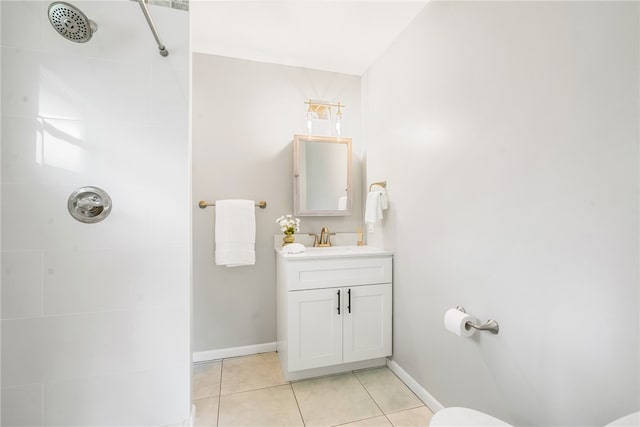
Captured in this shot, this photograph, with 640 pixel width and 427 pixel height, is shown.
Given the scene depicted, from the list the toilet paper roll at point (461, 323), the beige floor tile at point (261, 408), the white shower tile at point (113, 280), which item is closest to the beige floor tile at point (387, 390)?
the beige floor tile at point (261, 408)

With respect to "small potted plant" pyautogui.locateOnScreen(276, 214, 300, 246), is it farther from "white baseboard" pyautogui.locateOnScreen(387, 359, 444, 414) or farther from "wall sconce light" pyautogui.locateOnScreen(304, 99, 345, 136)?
"white baseboard" pyautogui.locateOnScreen(387, 359, 444, 414)

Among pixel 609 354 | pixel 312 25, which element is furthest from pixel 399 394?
pixel 312 25

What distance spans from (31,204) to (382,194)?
77.3 inches

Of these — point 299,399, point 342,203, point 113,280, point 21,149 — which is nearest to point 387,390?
point 299,399

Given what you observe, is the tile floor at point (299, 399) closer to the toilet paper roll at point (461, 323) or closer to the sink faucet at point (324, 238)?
the toilet paper roll at point (461, 323)

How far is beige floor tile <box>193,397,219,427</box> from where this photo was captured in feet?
5.11

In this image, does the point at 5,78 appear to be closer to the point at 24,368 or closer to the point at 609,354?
the point at 24,368

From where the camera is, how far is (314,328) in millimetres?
1917

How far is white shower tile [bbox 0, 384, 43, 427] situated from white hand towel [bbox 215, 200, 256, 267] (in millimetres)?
1106

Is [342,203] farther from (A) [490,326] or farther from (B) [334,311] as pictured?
(A) [490,326]

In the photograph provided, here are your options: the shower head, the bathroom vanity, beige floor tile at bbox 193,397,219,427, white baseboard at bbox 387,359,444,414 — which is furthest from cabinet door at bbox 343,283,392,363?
the shower head

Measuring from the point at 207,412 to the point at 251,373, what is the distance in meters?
0.44

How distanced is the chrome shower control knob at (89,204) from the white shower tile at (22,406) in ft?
2.53

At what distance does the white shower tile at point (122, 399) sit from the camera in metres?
1.28
